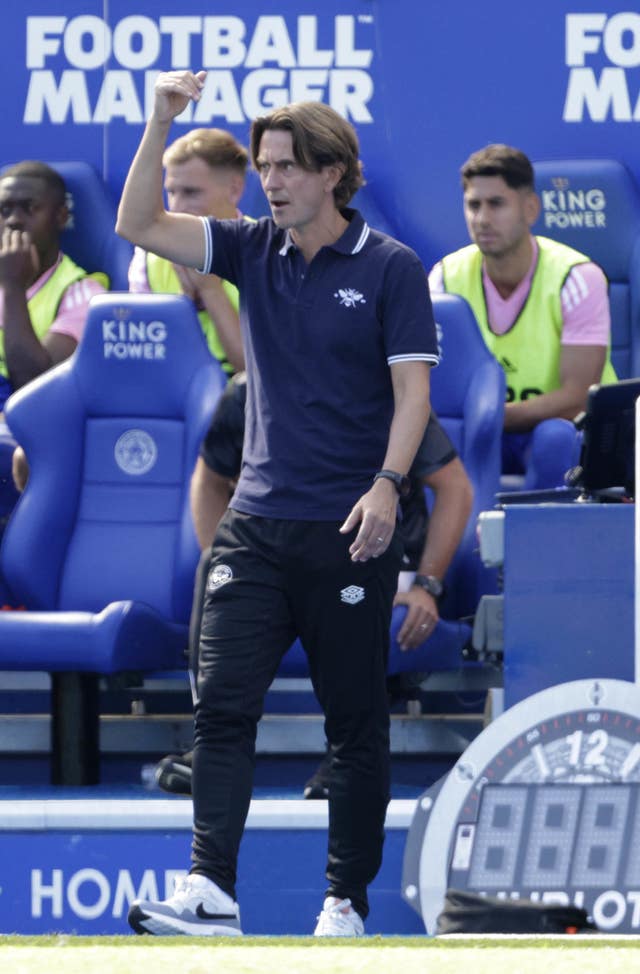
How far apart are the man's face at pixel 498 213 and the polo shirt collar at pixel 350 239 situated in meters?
2.04

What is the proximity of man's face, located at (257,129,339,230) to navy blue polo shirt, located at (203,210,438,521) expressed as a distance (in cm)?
6

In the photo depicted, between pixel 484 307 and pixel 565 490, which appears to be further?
pixel 484 307

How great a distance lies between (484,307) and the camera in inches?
221

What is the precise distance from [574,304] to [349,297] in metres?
2.27

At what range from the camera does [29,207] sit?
5984 millimetres

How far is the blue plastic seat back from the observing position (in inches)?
198

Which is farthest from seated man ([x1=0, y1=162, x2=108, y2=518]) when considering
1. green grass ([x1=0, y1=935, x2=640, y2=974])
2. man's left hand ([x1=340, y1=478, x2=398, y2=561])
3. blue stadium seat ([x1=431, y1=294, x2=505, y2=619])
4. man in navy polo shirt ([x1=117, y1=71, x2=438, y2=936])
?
green grass ([x1=0, y1=935, x2=640, y2=974])

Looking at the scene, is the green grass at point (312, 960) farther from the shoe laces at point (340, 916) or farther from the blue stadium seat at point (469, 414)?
the blue stadium seat at point (469, 414)

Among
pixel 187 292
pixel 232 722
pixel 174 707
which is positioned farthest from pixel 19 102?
pixel 232 722

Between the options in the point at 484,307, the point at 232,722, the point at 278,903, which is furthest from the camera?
the point at 484,307

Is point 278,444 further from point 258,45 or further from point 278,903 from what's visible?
point 258,45

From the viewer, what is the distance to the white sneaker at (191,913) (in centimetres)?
317

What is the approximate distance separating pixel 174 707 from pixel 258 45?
2146 mm

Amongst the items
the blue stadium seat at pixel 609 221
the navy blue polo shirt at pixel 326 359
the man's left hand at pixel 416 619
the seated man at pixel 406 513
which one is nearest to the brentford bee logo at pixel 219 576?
the navy blue polo shirt at pixel 326 359
